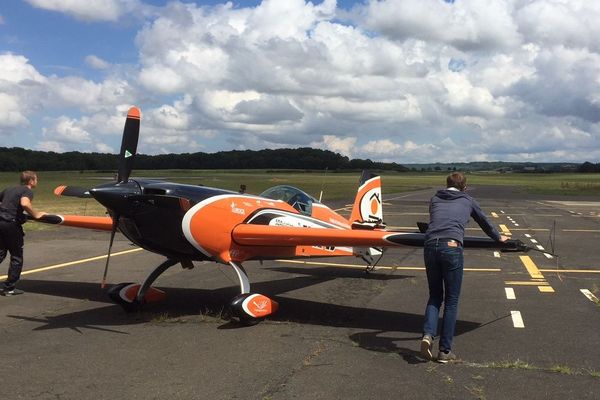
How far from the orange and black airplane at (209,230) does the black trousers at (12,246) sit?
1543 millimetres

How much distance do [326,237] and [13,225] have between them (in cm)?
544

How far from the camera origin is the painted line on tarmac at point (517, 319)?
22.5ft

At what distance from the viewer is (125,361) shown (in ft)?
18.1

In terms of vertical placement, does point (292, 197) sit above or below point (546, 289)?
above

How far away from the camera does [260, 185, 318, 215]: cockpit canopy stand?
29.4 ft

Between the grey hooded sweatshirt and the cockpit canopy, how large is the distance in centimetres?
336

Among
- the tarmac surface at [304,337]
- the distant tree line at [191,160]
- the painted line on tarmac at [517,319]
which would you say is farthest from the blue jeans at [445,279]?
the distant tree line at [191,160]

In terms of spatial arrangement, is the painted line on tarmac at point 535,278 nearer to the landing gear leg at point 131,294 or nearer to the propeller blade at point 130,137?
the landing gear leg at point 131,294

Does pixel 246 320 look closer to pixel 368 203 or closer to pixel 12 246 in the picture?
pixel 12 246

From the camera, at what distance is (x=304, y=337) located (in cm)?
646

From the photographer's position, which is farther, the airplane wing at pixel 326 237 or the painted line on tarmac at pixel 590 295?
the painted line on tarmac at pixel 590 295

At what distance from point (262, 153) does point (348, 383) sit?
522 feet

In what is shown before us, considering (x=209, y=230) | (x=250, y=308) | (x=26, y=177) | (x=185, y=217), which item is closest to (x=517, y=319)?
(x=250, y=308)

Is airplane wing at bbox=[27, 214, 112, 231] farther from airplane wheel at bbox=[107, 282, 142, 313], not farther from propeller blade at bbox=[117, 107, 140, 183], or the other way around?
propeller blade at bbox=[117, 107, 140, 183]
